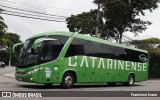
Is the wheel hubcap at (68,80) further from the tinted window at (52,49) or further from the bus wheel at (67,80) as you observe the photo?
the tinted window at (52,49)

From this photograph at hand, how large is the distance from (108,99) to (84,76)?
741 cm

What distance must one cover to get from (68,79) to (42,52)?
2476 millimetres

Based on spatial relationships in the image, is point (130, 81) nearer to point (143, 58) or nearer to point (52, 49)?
point (143, 58)

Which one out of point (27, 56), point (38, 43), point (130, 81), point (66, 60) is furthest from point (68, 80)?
point (130, 81)

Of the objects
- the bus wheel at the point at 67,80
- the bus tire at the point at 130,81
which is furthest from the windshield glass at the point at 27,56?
the bus tire at the point at 130,81

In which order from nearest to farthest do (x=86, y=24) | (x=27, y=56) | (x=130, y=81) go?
(x=27, y=56) < (x=130, y=81) < (x=86, y=24)

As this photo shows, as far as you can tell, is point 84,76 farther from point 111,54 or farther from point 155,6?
point 155,6

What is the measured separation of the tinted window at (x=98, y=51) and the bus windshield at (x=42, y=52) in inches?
32.5

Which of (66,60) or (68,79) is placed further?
(68,79)

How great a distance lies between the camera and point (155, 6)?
1994 inches

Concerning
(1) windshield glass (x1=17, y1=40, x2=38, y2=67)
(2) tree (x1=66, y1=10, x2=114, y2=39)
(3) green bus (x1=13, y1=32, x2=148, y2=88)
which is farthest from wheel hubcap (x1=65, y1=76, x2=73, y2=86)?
(2) tree (x1=66, y1=10, x2=114, y2=39)

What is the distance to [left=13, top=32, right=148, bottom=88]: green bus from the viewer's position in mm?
21406

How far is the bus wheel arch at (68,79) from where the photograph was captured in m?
22.5

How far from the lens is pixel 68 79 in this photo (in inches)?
897
